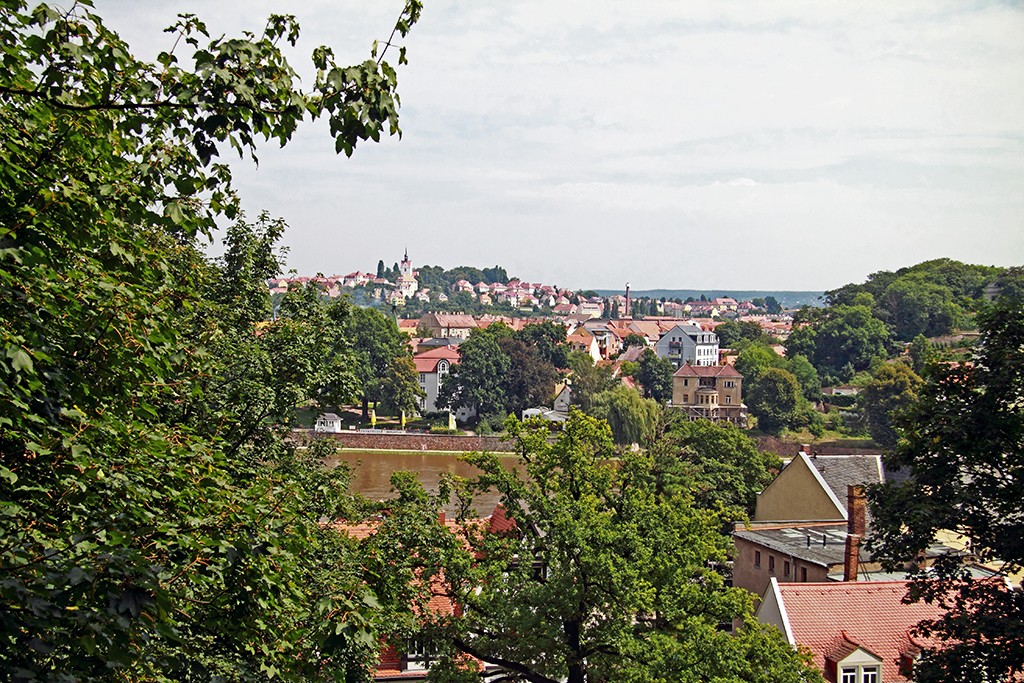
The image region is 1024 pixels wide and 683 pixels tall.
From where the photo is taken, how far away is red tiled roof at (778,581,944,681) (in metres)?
17.7

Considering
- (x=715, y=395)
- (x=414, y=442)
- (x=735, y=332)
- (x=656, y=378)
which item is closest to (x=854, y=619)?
(x=414, y=442)

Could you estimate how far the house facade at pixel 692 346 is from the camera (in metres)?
117

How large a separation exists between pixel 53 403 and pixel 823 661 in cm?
1587

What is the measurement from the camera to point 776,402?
3209 inches

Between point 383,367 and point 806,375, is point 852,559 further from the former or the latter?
point 806,375

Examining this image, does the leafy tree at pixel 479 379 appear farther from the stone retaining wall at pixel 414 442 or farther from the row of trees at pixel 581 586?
the row of trees at pixel 581 586

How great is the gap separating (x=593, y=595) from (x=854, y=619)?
22.1 feet

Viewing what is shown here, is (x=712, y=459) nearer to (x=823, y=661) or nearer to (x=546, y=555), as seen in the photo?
(x=823, y=661)

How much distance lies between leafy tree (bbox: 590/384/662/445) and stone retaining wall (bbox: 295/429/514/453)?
702cm

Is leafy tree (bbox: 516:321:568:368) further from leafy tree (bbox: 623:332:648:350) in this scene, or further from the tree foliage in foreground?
the tree foliage in foreground

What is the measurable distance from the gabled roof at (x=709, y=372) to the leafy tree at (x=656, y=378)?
186 cm

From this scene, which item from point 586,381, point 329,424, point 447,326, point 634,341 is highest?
point 447,326

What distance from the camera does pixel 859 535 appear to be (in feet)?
75.5

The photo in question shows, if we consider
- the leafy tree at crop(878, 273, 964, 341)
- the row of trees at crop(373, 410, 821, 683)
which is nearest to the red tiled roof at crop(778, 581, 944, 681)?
the row of trees at crop(373, 410, 821, 683)
